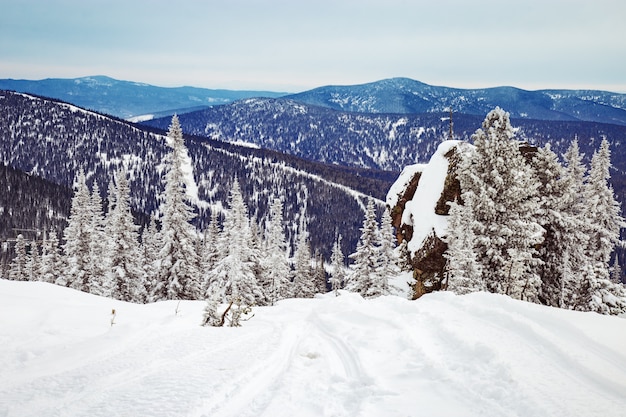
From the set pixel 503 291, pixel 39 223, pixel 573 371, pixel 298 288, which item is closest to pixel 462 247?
pixel 503 291

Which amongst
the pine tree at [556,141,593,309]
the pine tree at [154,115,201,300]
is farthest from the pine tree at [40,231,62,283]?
the pine tree at [556,141,593,309]

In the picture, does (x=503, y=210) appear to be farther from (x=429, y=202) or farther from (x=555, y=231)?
(x=429, y=202)

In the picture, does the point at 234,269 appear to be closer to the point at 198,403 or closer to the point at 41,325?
the point at 41,325

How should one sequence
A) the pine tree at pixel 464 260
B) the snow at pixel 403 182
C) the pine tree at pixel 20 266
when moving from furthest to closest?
1. the pine tree at pixel 20 266
2. the snow at pixel 403 182
3. the pine tree at pixel 464 260

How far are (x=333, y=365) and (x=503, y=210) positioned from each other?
59.1 feet

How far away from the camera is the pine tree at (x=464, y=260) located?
21.0 m

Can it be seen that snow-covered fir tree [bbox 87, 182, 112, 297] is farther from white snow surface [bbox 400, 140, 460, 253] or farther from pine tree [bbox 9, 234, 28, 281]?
white snow surface [bbox 400, 140, 460, 253]

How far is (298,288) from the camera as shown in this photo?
49219 mm

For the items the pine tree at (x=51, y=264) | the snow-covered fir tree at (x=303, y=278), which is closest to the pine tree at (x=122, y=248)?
the pine tree at (x=51, y=264)

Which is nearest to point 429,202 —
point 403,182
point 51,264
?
point 403,182

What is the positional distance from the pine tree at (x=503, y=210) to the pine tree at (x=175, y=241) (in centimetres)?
2127

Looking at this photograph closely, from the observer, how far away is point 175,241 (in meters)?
31.0

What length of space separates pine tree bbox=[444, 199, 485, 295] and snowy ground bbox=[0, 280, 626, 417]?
9696mm

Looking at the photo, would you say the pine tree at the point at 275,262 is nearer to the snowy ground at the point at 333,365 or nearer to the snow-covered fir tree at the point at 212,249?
the snow-covered fir tree at the point at 212,249
